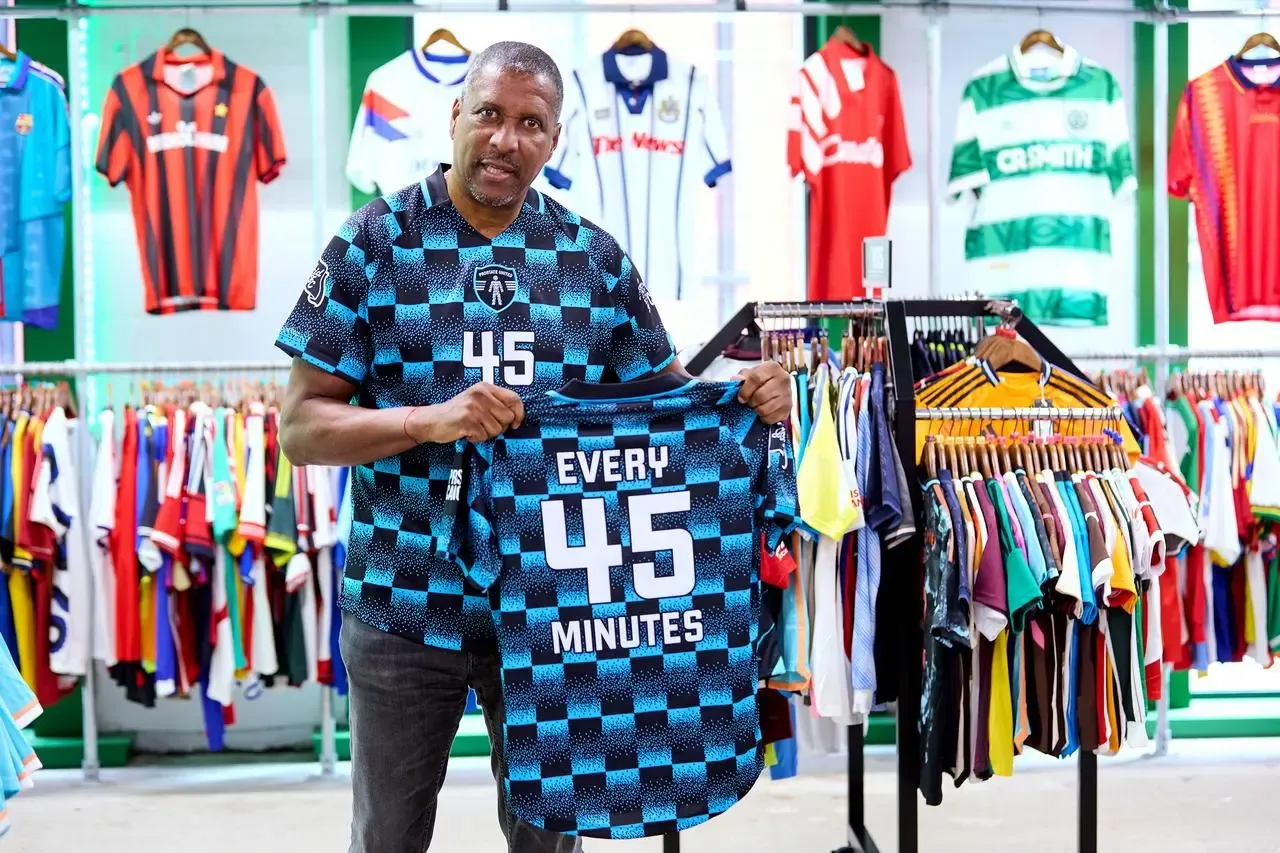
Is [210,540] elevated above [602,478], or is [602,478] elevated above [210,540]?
[602,478]

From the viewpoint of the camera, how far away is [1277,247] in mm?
4352

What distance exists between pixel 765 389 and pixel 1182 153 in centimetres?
312

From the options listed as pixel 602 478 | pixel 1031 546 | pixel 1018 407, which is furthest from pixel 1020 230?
pixel 602 478

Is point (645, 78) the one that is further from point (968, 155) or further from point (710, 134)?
point (968, 155)

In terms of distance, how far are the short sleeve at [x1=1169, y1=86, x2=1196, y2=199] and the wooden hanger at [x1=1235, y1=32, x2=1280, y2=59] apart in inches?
9.5

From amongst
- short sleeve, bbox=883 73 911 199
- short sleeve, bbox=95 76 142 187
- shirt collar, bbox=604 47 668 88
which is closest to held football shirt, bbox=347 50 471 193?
shirt collar, bbox=604 47 668 88

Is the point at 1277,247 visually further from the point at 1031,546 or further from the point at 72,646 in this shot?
the point at 72,646

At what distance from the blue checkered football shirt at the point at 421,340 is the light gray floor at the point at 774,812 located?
1.92m

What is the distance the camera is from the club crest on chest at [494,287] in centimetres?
195

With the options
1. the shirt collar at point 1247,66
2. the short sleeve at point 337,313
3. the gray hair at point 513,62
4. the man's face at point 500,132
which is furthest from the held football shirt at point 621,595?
the shirt collar at point 1247,66

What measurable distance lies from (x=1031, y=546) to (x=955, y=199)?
202 cm

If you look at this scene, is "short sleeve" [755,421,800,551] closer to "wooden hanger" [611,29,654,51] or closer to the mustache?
the mustache

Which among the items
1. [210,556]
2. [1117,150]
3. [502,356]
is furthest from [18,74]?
[1117,150]

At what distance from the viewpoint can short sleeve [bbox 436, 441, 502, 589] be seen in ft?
6.27
